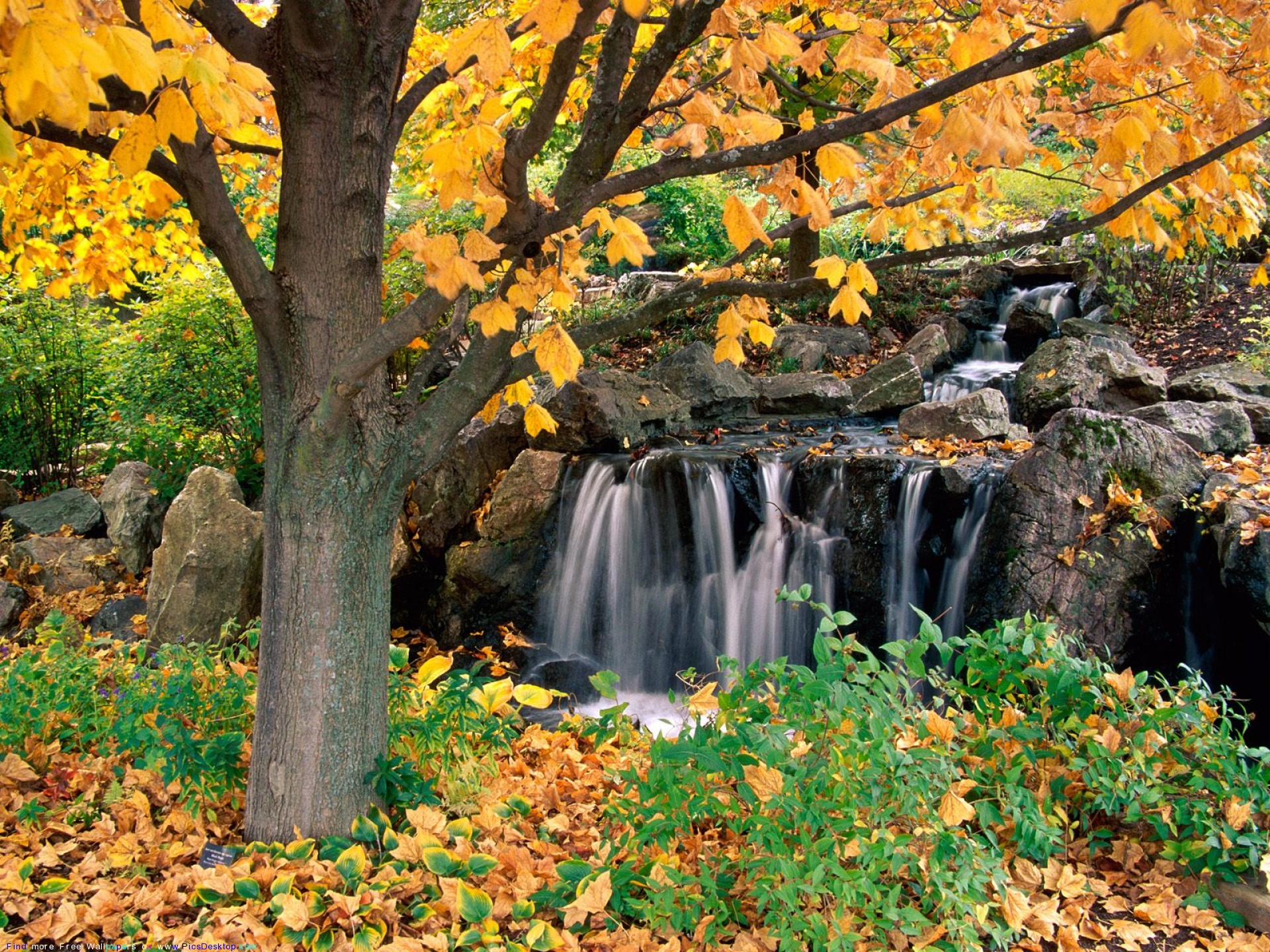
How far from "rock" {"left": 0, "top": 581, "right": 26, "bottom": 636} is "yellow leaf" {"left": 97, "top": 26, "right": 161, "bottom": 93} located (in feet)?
24.2

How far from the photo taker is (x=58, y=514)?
28.2ft

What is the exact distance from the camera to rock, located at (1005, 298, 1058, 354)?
10.8m

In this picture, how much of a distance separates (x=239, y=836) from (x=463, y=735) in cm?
86

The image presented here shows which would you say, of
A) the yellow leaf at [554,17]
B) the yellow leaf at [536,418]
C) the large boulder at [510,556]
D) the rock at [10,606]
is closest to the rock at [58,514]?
the rock at [10,606]

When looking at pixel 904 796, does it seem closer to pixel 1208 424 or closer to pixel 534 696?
pixel 534 696

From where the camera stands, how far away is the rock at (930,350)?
10367mm

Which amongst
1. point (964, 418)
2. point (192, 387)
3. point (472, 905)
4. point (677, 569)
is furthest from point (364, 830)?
point (192, 387)

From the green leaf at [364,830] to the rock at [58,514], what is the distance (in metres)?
7.29

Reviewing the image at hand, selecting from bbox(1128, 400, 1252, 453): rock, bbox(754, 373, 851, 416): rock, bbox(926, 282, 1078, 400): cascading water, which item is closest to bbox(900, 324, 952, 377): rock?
bbox(926, 282, 1078, 400): cascading water

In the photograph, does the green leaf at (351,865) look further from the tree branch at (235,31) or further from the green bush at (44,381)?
the green bush at (44,381)

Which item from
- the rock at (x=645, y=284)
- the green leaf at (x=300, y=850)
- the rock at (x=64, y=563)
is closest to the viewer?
the green leaf at (x=300, y=850)

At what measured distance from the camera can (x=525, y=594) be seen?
7.07 meters

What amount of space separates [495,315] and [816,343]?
8.49m

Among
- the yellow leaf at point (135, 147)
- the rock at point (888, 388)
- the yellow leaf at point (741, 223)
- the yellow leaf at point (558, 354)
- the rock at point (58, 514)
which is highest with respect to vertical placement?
the rock at point (888, 388)
